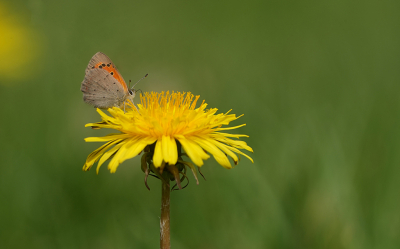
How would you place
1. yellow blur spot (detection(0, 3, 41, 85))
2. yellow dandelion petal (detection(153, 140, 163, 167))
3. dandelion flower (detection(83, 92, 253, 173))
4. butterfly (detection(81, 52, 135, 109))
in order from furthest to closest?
yellow blur spot (detection(0, 3, 41, 85))
butterfly (detection(81, 52, 135, 109))
dandelion flower (detection(83, 92, 253, 173))
yellow dandelion petal (detection(153, 140, 163, 167))

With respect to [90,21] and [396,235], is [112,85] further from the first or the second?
[90,21]

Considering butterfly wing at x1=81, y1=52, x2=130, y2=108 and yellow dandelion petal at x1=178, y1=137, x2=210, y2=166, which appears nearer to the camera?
yellow dandelion petal at x1=178, y1=137, x2=210, y2=166

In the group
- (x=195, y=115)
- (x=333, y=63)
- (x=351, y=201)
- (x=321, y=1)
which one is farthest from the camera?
(x=321, y=1)

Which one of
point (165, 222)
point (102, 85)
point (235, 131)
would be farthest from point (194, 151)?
point (235, 131)

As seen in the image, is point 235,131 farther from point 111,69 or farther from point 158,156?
point 158,156

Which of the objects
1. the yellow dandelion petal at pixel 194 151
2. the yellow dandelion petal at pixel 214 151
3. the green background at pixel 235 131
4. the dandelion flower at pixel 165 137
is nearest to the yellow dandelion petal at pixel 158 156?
the dandelion flower at pixel 165 137

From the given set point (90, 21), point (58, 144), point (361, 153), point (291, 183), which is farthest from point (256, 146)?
point (90, 21)

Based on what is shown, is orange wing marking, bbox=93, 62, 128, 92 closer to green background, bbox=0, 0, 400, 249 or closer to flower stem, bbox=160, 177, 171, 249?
green background, bbox=0, 0, 400, 249

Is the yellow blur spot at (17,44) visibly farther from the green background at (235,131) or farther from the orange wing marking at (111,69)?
the orange wing marking at (111,69)

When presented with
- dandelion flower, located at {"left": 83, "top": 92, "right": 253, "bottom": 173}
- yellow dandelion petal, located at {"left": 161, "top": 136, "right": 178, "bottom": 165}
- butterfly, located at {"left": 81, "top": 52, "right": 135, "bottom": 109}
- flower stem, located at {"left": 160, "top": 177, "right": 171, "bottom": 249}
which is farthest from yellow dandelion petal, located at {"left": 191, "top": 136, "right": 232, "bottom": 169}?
butterfly, located at {"left": 81, "top": 52, "right": 135, "bottom": 109}
